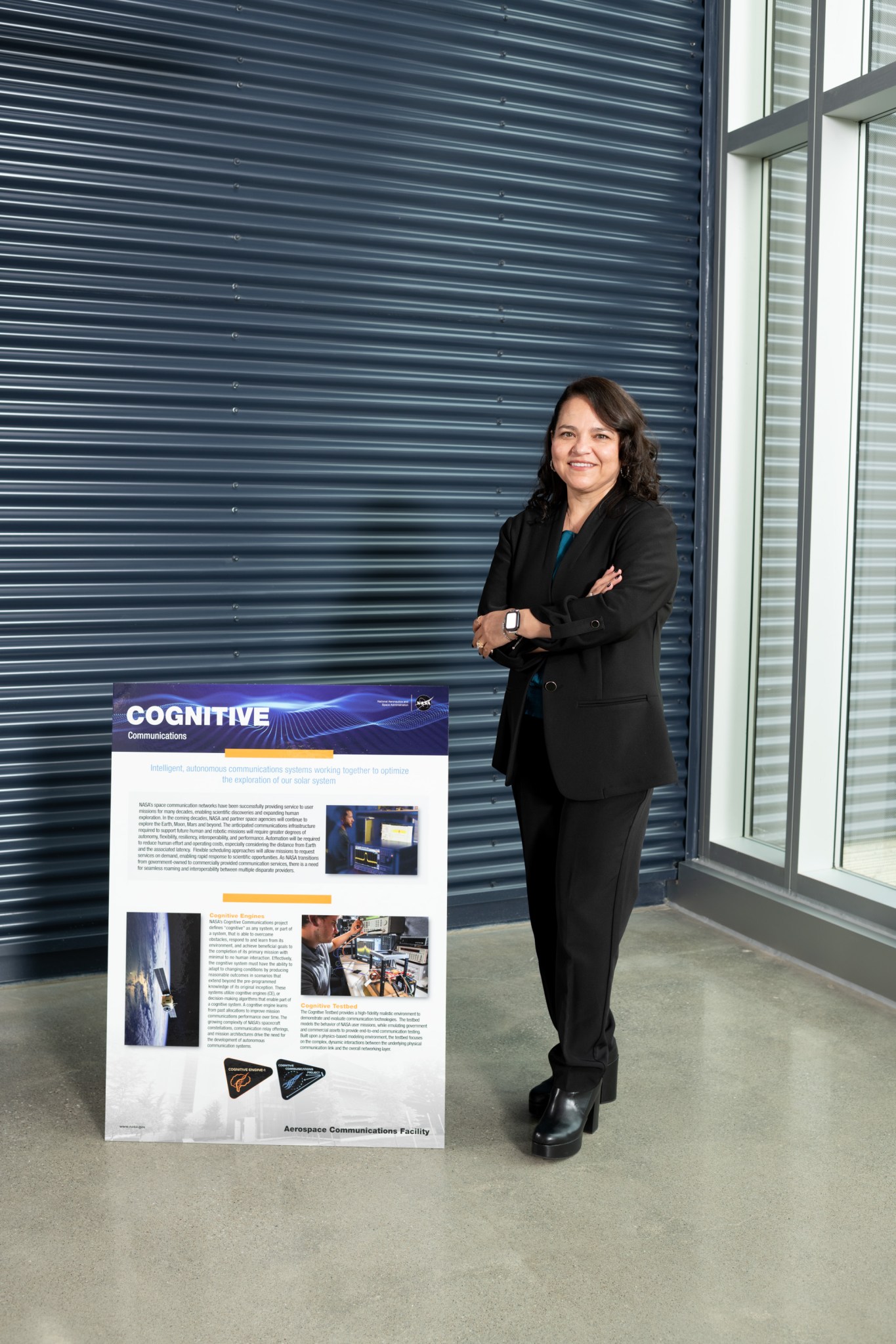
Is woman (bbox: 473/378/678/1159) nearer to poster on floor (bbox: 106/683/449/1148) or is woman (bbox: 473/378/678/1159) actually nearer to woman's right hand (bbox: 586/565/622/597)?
woman's right hand (bbox: 586/565/622/597)

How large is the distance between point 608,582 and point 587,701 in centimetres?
29

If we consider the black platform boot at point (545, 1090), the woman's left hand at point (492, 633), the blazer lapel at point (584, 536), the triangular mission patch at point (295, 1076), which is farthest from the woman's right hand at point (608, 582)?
the triangular mission patch at point (295, 1076)

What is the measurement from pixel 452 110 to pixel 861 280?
161 centimetres

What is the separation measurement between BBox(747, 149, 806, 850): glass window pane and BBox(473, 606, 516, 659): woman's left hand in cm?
198

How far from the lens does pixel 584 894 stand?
2.94 metres

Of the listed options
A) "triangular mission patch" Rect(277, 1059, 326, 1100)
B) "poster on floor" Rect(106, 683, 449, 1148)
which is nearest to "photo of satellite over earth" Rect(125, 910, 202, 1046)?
"poster on floor" Rect(106, 683, 449, 1148)

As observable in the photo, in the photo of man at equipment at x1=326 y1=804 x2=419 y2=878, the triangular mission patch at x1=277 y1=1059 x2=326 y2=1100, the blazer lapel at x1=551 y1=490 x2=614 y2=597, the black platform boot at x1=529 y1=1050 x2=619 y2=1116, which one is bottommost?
the black platform boot at x1=529 y1=1050 x2=619 y2=1116

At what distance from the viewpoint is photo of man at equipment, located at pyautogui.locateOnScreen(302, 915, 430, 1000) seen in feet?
9.74

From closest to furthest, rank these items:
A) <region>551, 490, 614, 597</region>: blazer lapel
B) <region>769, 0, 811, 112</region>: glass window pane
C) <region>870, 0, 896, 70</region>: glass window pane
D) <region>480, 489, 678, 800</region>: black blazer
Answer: <region>480, 489, 678, 800</region>: black blazer
<region>551, 490, 614, 597</region>: blazer lapel
<region>870, 0, 896, 70</region>: glass window pane
<region>769, 0, 811, 112</region>: glass window pane

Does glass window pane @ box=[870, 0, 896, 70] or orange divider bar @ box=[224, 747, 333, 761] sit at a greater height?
glass window pane @ box=[870, 0, 896, 70]

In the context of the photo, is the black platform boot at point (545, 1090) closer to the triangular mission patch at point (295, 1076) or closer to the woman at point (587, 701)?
the woman at point (587, 701)

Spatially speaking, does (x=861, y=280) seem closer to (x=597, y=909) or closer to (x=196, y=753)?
(x=597, y=909)

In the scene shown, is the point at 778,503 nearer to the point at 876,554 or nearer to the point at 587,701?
the point at 876,554

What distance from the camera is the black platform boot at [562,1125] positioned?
2.92m
